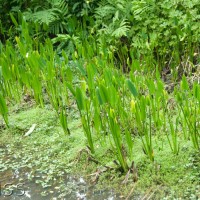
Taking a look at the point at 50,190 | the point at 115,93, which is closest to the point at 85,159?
the point at 50,190

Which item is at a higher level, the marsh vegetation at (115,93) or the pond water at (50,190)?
the marsh vegetation at (115,93)

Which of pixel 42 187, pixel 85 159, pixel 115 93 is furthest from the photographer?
pixel 85 159

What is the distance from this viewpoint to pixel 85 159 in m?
2.72

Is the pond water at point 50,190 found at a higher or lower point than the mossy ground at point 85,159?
lower

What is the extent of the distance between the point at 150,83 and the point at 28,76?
4.33ft

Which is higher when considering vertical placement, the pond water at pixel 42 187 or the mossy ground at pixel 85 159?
the mossy ground at pixel 85 159

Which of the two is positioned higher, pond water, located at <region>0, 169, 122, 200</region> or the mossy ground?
the mossy ground

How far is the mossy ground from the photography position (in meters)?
2.34

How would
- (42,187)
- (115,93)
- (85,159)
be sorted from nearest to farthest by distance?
1. (115,93)
2. (42,187)
3. (85,159)

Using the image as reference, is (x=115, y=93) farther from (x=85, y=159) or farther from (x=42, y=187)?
(x=42, y=187)

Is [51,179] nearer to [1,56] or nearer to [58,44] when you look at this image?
[1,56]

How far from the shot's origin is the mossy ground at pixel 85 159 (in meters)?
2.34

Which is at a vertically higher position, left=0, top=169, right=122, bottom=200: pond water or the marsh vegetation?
the marsh vegetation

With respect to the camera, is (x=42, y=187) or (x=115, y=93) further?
(x=42, y=187)
